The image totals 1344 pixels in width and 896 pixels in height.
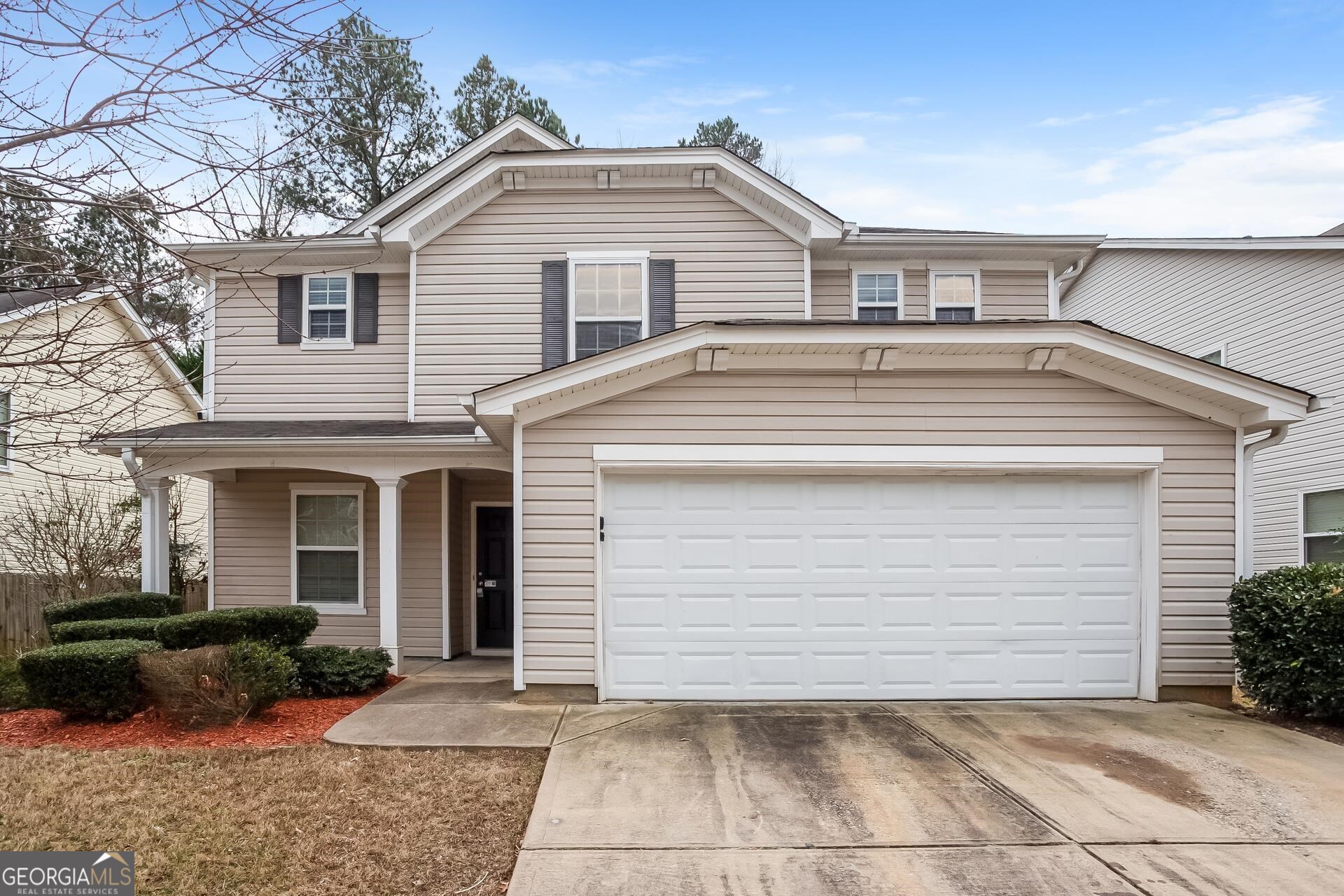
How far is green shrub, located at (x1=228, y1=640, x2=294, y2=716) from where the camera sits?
7.05 metres

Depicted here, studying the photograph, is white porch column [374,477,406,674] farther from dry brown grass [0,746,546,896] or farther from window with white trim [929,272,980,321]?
window with white trim [929,272,980,321]

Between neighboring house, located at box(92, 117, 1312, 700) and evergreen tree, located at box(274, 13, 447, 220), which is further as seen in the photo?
evergreen tree, located at box(274, 13, 447, 220)

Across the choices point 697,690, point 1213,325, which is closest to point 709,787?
point 697,690

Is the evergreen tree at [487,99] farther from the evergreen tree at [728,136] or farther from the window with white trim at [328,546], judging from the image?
the window with white trim at [328,546]

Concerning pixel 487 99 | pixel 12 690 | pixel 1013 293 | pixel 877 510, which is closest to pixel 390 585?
pixel 12 690

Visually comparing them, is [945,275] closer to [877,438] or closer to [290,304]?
[877,438]

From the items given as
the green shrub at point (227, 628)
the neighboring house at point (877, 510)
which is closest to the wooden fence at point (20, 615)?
the green shrub at point (227, 628)

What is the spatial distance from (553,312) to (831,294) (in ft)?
12.9

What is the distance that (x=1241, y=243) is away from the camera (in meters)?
12.6

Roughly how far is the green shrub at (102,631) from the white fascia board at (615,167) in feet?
17.6

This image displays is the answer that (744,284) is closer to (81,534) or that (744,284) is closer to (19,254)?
(19,254)

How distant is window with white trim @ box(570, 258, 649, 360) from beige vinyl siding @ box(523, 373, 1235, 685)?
305 centimetres

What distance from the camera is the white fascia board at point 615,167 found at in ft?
34.4

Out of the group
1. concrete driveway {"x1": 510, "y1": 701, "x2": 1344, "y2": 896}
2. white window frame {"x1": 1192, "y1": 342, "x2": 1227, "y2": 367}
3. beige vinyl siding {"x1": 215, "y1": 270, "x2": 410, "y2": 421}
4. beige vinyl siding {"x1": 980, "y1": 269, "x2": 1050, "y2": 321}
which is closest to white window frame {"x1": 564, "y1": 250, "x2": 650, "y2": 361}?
beige vinyl siding {"x1": 215, "y1": 270, "x2": 410, "y2": 421}
